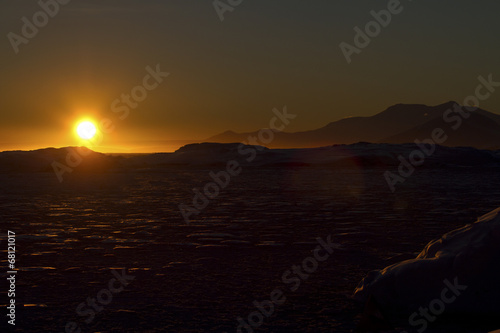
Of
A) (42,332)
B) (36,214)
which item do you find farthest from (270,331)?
(36,214)

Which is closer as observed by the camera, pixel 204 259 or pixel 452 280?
pixel 452 280

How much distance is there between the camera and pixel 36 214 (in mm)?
14883

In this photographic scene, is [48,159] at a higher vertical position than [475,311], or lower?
higher

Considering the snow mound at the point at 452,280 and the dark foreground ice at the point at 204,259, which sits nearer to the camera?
the dark foreground ice at the point at 204,259

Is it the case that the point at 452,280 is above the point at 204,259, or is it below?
below

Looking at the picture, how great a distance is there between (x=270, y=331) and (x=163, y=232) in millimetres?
6531

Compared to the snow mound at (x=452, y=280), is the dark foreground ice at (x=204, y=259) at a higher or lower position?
higher

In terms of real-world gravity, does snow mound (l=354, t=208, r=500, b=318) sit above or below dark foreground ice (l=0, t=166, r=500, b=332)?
below

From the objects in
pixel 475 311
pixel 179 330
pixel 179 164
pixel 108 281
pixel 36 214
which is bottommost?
pixel 475 311

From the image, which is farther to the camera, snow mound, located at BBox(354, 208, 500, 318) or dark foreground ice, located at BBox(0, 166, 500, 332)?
snow mound, located at BBox(354, 208, 500, 318)

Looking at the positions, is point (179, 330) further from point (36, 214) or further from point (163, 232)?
point (36, 214)

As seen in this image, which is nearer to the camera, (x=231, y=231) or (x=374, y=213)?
(x=231, y=231)

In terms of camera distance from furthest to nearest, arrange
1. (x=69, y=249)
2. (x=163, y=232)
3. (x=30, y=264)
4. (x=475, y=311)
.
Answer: (x=163, y=232) < (x=69, y=249) < (x=30, y=264) < (x=475, y=311)

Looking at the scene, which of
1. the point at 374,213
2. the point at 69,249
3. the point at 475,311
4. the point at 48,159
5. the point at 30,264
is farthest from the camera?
the point at 48,159
